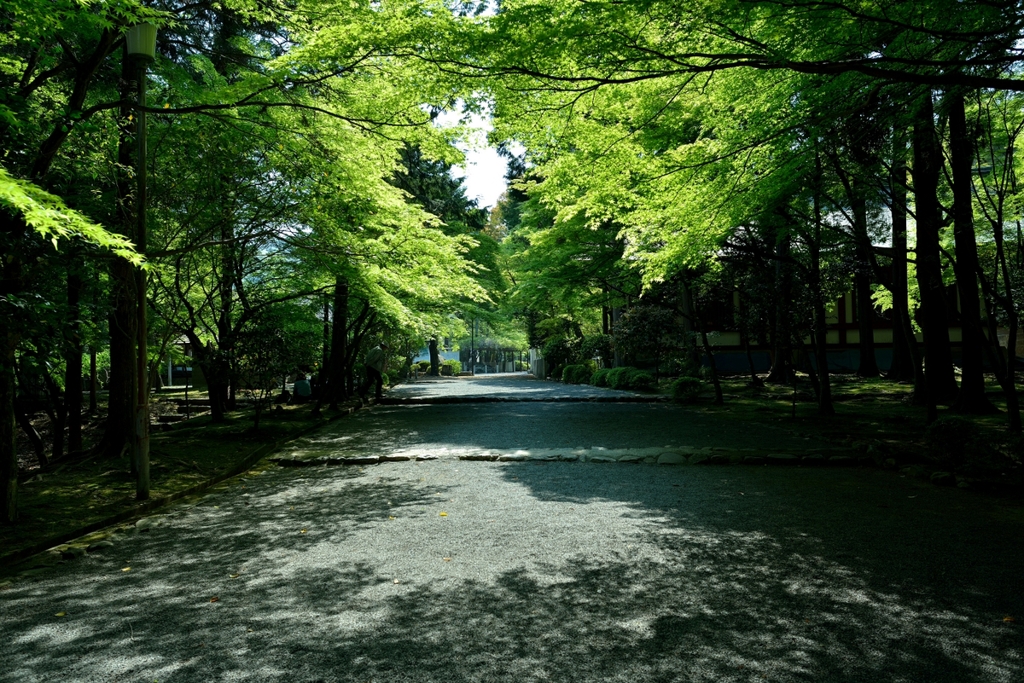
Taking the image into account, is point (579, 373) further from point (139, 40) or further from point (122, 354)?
point (139, 40)

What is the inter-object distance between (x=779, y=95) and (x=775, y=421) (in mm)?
7003

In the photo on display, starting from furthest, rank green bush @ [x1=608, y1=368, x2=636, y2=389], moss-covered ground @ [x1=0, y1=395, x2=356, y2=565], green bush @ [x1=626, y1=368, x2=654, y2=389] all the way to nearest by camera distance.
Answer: green bush @ [x1=608, y1=368, x2=636, y2=389] → green bush @ [x1=626, y1=368, x2=654, y2=389] → moss-covered ground @ [x1=0, y1=395, x2=356, y2=565]

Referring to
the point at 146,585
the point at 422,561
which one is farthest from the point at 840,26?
the point at 146,585

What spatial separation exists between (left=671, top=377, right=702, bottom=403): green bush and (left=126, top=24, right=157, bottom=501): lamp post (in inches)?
538

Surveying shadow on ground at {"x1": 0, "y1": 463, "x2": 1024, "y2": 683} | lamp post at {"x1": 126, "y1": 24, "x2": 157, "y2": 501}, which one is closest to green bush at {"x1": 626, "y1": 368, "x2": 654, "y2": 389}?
shadow on ground at {"x1": 0, "y1": 463, "x2": 1024, "y2": 683}

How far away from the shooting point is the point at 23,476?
10500 mm

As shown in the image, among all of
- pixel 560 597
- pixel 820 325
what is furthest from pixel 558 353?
pixel 560 597

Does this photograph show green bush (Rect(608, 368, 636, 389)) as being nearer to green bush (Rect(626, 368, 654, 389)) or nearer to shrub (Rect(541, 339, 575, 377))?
green bush (Rect(626, 368, 654, 389))

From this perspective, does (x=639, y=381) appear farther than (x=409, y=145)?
Yes

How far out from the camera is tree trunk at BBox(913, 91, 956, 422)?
10.5 m

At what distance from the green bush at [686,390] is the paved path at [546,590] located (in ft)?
34.4

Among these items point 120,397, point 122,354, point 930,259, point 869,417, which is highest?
point 930,259

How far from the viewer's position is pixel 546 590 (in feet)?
13.8

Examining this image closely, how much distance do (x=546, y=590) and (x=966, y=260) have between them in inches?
471
